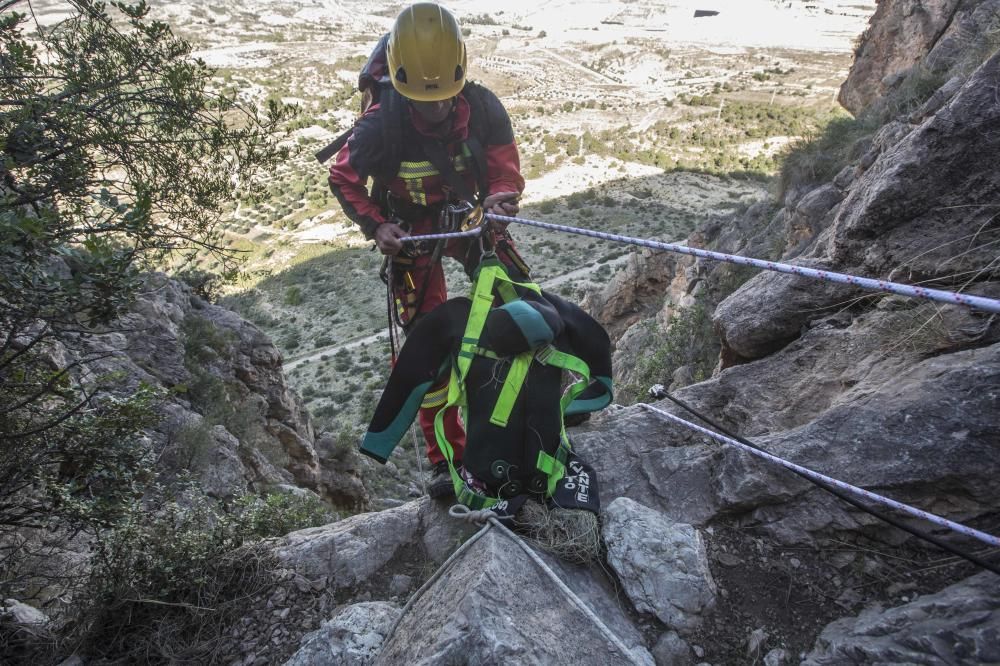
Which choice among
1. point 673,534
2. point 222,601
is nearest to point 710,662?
point 673,534

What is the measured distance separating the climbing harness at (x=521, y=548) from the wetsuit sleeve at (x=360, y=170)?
6.96ft

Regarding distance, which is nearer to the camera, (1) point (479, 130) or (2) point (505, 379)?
(2) point (505, 379)

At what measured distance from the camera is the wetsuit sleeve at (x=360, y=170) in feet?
12.1

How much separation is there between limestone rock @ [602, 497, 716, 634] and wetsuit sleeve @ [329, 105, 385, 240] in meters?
2.55

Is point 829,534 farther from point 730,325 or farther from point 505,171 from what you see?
point 505,171

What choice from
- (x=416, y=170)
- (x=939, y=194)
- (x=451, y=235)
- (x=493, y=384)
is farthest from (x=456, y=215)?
(x=939, y=194)

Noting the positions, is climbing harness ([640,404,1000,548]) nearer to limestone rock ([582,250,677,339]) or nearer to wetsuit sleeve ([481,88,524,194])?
wetsuit sleeve ([481,88,524,194])

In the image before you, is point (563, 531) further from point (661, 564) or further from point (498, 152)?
point (498, 152)

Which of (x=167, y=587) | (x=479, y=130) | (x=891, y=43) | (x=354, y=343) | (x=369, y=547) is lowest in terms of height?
(x=354, y=343)

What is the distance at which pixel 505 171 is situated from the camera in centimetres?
397

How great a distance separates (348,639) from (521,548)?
0.89m

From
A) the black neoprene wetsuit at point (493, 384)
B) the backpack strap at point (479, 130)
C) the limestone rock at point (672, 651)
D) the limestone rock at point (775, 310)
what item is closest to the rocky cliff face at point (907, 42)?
the limestone rock at point (775, 310)

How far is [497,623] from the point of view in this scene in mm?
2014

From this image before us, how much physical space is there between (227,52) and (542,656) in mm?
76892
